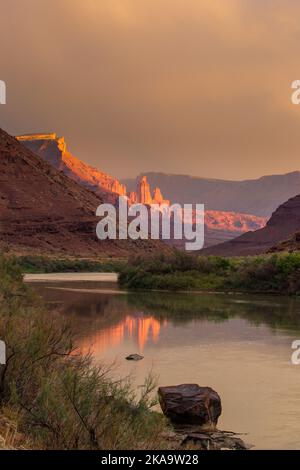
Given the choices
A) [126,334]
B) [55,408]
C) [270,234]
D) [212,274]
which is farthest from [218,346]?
[270,234]

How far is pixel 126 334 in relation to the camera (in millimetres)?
24219

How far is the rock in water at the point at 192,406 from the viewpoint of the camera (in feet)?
40.0

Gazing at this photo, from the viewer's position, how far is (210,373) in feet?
55.8

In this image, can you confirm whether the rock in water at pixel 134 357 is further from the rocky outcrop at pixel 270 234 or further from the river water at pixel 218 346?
the rocky outcrop at pixel 270 234

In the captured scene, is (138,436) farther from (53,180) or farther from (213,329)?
(53,180)

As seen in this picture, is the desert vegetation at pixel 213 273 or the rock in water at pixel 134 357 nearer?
the rock in water at pixel 134 357

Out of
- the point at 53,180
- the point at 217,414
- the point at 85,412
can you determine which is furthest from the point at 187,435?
the point at 53,180

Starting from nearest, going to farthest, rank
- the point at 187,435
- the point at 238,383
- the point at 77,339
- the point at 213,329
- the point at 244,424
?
the point at 187,435 → the point at 244,424 → the point at 238,383 → the point at 77,339 → the point at 213,329

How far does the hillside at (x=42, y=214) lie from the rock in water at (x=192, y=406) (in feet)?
299

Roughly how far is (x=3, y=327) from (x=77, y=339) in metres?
12.4

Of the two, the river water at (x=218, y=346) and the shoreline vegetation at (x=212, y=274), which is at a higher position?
the shoreline vegetation at (x=212, y=274)

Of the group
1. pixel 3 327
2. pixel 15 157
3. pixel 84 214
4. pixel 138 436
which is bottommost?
pixel 138 436

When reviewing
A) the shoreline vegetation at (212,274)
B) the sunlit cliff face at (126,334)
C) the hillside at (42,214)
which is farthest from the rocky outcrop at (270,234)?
the sunlit cliff face at (126,334)

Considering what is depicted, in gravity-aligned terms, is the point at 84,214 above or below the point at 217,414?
above
